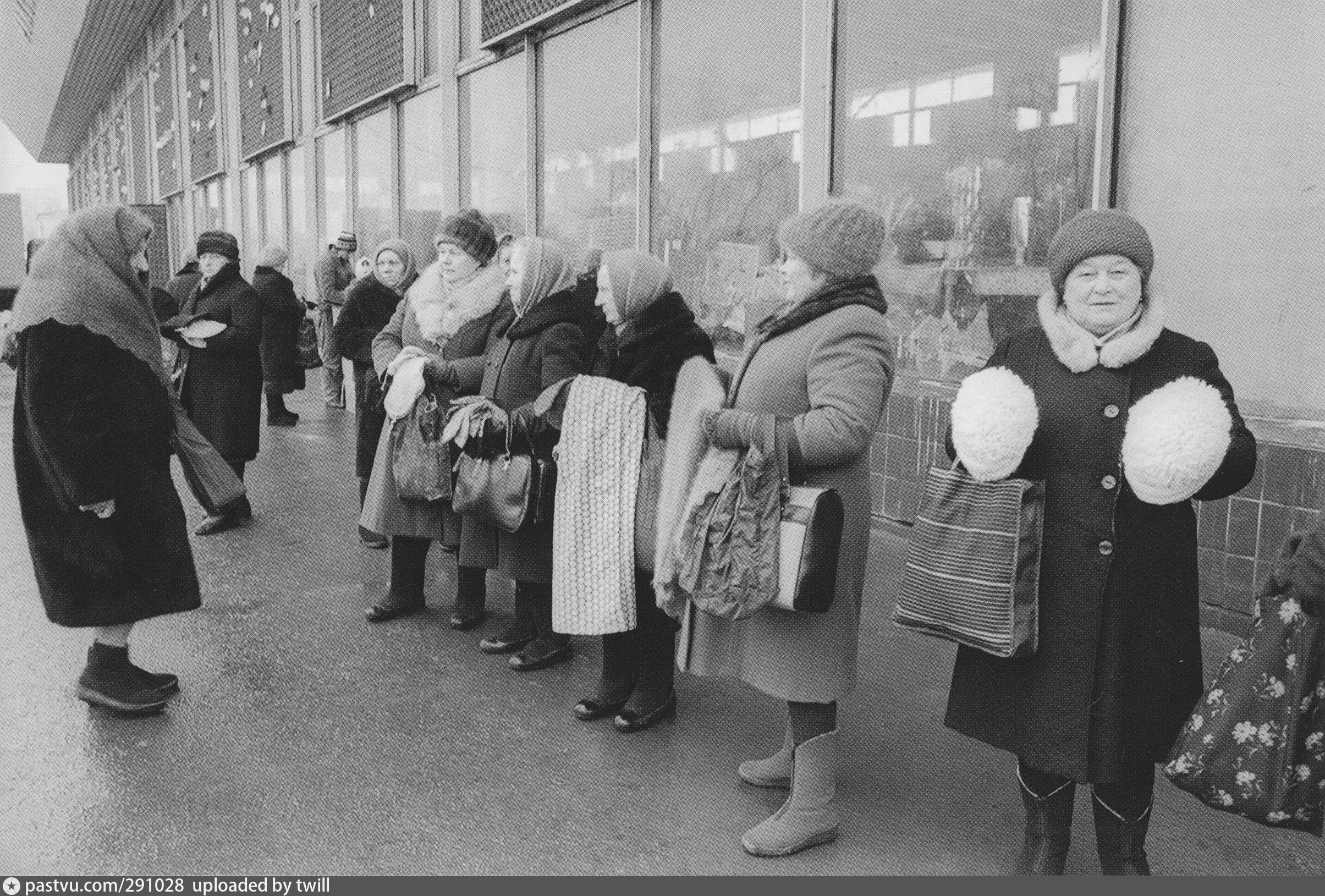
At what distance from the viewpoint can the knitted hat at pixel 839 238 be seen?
115 inches

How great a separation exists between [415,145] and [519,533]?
29.5 feet

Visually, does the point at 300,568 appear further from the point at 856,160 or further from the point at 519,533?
the point at 856,160

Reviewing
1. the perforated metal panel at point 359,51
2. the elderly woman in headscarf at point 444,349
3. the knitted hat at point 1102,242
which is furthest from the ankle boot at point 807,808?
the perforated metal panel at point 359,51

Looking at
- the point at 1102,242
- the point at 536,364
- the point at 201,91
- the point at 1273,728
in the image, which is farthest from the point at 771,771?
the point at 201,91

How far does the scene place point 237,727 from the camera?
3.82m

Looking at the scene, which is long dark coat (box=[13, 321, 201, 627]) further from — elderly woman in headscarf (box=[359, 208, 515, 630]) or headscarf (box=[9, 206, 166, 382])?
elderly woman in headscarf (box=[359, 208, 515, 630])

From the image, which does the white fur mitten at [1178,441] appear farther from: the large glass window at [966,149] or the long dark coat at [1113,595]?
the large glass window at [966,149]

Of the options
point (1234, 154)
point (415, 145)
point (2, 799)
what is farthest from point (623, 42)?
point (2, 799)

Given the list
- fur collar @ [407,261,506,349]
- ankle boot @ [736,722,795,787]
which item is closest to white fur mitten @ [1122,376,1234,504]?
ankle boot @ [736,722,795,787]

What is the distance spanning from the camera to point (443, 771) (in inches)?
137

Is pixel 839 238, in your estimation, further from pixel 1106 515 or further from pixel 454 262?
pixel 454 262

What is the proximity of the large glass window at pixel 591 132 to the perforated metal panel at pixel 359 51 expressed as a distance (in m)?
3.00

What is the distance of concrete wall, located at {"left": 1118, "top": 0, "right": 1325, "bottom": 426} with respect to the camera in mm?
4391

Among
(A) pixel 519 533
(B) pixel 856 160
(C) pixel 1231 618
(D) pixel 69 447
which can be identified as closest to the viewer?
(D) pixel 69 447
